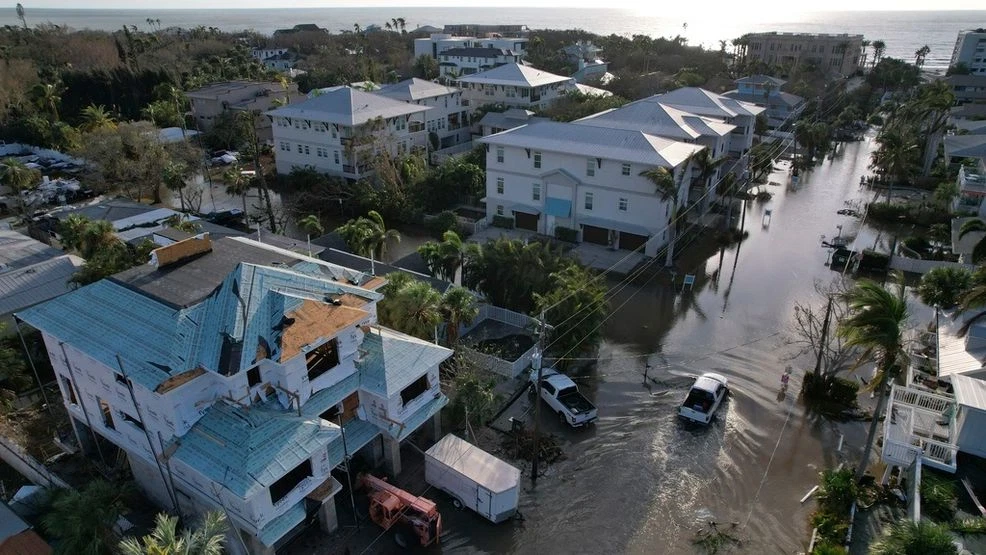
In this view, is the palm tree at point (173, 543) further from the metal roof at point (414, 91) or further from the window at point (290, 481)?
the metal roof at point (414, 91)

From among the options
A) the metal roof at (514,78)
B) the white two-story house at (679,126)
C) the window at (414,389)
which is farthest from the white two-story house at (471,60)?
the window at (414,389)

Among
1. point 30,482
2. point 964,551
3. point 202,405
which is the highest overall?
point 202,405

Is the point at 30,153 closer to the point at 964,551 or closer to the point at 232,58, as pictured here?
the point at 232,58

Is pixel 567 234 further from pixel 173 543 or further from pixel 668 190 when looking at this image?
pixel 173 543

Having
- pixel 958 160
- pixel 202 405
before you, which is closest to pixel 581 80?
pixel 958 160

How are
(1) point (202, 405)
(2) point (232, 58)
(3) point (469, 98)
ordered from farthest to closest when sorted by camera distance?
(2) point (232, 58) → (3) point (469, 98) → (1) point (202, 405)

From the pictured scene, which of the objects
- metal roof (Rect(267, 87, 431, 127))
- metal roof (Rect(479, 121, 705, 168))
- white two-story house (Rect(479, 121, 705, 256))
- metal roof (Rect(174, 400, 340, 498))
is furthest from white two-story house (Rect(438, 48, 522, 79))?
metal roof (Rect(174, 400, 340, 498))
